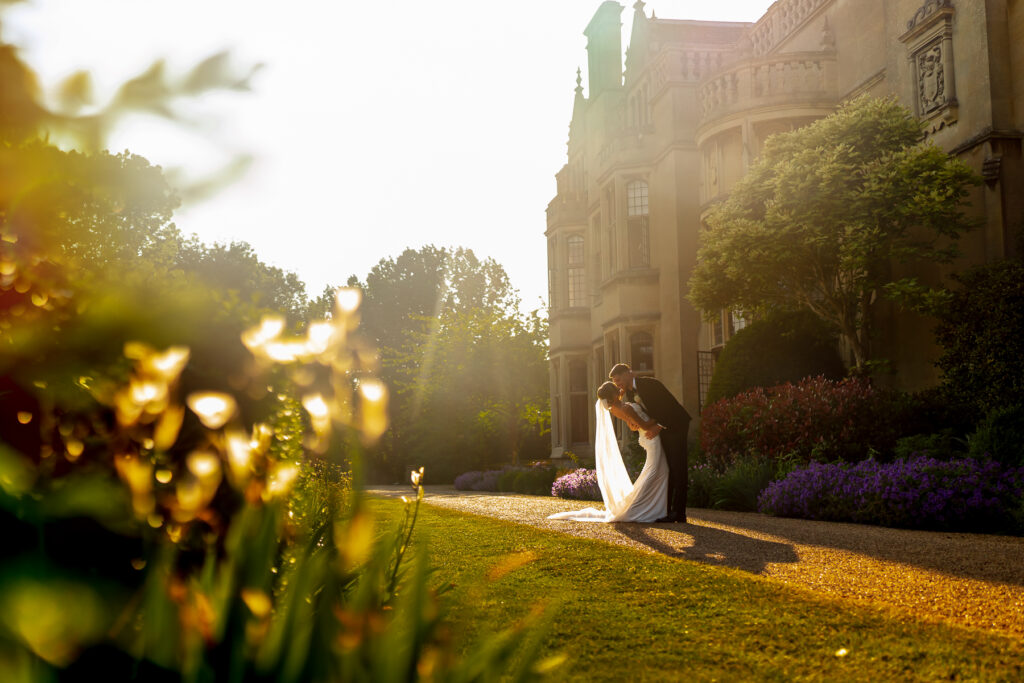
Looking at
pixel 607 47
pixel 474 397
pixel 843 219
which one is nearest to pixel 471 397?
pixel 474 397

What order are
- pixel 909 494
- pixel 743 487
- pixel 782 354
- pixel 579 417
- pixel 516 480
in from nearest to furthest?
pixel 909 494, pixel 743 487, pixel 782 354, pixel 516 480, pixel 579 417

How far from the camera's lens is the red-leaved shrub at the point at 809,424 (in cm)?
1305

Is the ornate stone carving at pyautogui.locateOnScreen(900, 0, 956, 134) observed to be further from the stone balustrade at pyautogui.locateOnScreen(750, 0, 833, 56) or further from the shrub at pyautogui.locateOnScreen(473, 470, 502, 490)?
the shrub at pyautogui.locateOnScreen(473, 470, 502, 490)

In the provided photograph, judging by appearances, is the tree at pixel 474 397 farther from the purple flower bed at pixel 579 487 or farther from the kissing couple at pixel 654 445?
the kissing couple at pixel 654 445

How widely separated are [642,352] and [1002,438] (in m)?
12.4

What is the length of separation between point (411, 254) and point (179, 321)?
61.7 metres

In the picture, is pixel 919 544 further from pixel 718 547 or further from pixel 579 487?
pixel 579 487

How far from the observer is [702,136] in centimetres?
1995

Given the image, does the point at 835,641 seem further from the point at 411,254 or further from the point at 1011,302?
the point at 411,254

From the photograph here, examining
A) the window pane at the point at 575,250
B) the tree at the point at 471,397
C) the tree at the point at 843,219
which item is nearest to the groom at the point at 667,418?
the tree at the point at 843,219

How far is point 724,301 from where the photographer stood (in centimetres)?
1717

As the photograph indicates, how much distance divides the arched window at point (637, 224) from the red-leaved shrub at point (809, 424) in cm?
827

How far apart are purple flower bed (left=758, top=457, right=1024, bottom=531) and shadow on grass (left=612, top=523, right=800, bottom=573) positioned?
205cm

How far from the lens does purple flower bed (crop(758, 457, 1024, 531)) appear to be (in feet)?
30.9
